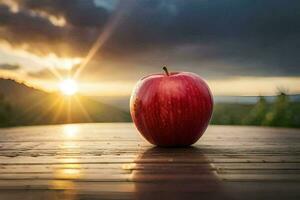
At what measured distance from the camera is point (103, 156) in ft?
11.4

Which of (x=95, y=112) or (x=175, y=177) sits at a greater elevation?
(x=95, y=112)

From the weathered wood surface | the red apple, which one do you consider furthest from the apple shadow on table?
the red apple

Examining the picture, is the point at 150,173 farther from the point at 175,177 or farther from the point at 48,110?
the point at 48,110

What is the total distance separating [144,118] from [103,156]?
89 centimetres

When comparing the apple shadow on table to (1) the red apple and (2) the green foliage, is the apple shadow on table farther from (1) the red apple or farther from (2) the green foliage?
(2) the green foliage

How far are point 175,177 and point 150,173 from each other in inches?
7.6

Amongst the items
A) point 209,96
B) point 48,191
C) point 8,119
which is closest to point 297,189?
point 48,191

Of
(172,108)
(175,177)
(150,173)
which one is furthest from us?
(172,108)

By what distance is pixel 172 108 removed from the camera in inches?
165

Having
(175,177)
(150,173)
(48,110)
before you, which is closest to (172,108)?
(150,173)

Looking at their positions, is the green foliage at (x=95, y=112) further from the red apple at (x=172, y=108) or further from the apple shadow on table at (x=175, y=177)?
the apple shadow on table at (x=175, y=177)

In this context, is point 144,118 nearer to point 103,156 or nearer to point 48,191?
point 103,156

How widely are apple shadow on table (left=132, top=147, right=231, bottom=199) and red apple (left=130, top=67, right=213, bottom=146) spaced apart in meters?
0.69

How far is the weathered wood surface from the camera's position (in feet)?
6.64
